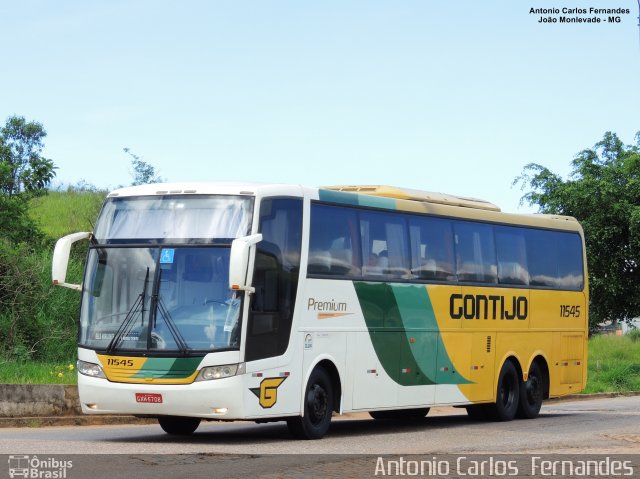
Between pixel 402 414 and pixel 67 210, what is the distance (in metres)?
41.4

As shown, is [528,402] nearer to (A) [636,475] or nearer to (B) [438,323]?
(B) [438,323]

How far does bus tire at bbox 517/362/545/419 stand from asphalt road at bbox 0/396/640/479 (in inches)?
24.8

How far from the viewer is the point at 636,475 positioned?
1227cm

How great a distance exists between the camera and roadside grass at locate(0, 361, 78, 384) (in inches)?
824

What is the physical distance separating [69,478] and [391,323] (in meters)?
8.03

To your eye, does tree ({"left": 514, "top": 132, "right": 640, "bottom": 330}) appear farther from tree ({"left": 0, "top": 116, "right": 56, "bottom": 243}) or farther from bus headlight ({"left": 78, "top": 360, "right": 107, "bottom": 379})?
bus headlight ({"left": 78, "top": 360, "right": 107, "bottom": 379})

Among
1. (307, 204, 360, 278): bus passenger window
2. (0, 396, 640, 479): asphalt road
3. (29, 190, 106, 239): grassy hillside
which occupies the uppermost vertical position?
(29, 190, 106, 239): grassy hillside

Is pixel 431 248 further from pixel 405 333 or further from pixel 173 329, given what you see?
pixel 173 329

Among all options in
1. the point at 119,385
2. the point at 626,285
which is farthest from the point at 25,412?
the point at 626,285

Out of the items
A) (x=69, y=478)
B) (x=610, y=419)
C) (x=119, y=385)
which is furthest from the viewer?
(x=610, y=419)

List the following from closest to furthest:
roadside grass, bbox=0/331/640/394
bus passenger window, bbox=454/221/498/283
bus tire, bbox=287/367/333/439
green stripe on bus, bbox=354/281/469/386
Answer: bus tire, bbox=287/367/333/439 → green stripe on bus, bbox=354/281/469/386 → bus passenger window, bbox=454/221/498/283 → roadside grass, bbox=0/331/640/394

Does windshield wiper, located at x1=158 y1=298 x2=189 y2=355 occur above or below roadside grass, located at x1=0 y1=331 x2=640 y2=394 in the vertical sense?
above

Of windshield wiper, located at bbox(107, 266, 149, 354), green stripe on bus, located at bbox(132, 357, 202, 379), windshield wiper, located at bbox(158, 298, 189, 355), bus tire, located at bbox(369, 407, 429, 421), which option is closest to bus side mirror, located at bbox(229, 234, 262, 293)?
windshield wiper, located at bbox(158, 298, 189, 355)

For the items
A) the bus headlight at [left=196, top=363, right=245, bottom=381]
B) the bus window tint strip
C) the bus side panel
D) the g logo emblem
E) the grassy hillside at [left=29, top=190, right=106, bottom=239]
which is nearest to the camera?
the bus headlight at [left=196, top=363, right=245, bottom=381]
